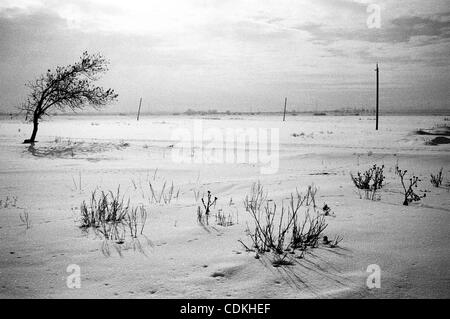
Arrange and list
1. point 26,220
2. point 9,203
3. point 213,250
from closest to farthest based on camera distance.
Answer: point 213,250, point 26,220, point 9,203

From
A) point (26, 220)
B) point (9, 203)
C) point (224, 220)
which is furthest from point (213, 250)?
point (9, 203)

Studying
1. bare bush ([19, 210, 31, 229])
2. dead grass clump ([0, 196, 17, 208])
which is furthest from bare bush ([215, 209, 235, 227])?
dead grass clump ([0, 196, 17, 208])

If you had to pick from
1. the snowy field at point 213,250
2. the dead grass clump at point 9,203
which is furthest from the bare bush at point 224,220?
the dead grass clump at point 9,203

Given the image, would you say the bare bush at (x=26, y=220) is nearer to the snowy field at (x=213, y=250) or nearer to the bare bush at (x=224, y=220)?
the snowy field at (x=213, y=250)

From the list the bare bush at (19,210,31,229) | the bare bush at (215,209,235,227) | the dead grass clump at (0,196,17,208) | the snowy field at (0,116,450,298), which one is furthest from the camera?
the dead grass clump at (0,196,17,208)

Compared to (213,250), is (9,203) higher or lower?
higher

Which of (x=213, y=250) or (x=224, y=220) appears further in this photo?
(x=224, y=220)

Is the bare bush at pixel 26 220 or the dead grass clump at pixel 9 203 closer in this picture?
the bare bush at pixel 26 220

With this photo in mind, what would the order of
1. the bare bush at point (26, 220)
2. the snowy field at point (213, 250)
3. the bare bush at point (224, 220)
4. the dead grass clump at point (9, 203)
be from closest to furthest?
the snowy field at point (213, 250) → the bare bush at point (26, 220) → the bare bush at point (224, 220) → the dead grass clump at point (9, 203)

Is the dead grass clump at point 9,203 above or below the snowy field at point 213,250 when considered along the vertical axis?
above

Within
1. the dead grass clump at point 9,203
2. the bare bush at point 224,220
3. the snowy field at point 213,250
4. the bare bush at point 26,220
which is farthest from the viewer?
the dead grass clump at point 9,203

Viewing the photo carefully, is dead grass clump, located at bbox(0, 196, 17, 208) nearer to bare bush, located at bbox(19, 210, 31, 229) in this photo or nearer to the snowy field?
the snowy field

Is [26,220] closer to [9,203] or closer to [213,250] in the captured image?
[9,203]
